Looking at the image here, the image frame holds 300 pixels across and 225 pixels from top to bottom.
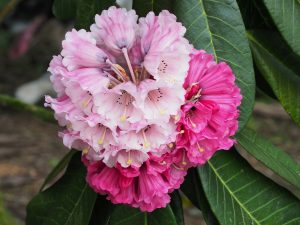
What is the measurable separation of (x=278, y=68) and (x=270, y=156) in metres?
0.18

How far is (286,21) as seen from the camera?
1.07 metres

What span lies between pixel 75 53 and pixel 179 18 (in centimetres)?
21

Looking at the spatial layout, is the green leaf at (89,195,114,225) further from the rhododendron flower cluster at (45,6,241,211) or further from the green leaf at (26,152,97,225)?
the rhododendron flower cluster at (45,6,241,211)

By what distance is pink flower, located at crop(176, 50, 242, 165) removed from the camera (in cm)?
94

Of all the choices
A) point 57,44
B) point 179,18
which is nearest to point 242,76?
point 179,18

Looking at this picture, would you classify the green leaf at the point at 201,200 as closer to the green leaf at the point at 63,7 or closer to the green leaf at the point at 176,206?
the green leaf at the point at 176,206

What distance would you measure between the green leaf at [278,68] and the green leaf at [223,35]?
0.46 feet

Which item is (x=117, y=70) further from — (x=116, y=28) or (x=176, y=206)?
(x=176, y=206)

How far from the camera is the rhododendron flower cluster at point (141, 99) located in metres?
0.91

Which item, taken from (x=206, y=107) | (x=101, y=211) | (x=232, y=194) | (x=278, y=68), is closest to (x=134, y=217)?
(x=101, y=211)

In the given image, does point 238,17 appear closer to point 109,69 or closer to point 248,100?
point 248,100

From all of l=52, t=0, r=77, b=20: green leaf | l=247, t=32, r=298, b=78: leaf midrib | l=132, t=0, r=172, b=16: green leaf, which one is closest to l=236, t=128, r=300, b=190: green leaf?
l=247, t=32, r=298, b=78: leaf midrib

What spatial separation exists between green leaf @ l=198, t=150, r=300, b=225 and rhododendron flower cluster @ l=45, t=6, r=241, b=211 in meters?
0.15

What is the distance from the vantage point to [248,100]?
1033 millimetres
